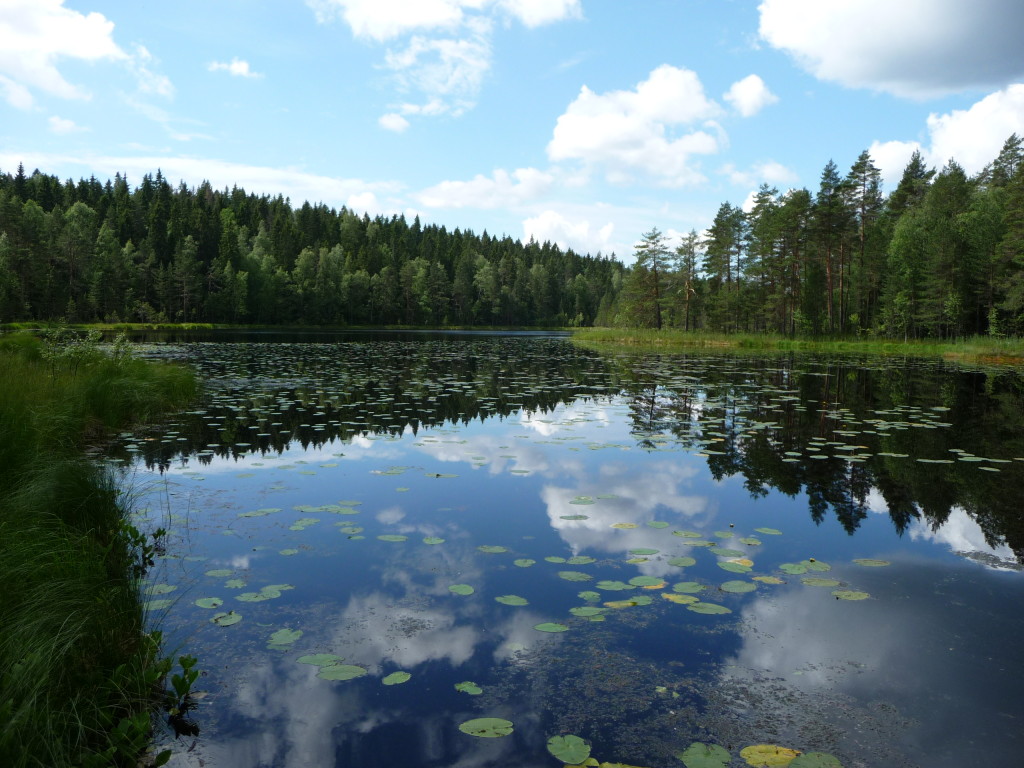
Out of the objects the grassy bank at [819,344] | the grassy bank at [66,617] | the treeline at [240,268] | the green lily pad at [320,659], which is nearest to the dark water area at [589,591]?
the green lily pad at [320,659]

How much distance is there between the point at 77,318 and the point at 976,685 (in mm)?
85716

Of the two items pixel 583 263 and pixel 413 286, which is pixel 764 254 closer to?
pixel 413 286

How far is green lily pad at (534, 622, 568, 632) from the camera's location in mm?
4445

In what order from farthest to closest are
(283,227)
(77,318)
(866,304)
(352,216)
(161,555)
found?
(352,216) < (283,227) < (77,318) < (866,304) < (161,555)

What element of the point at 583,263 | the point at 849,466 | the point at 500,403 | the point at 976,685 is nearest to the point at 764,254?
the point at 500,403

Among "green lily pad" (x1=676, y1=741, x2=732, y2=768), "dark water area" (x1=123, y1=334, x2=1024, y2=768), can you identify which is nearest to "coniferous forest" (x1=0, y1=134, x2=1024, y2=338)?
"dark water area" (x1=123, y1=334, x2=1024, y2=768)

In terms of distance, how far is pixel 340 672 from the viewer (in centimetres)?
387

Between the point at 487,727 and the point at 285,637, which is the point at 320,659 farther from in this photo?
the point at 487,727

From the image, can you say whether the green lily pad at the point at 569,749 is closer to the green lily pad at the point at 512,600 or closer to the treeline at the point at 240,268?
the green lily pad at the point at 512,600

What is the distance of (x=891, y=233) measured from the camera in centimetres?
6391

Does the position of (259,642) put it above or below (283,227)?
below

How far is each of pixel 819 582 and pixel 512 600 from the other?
8.77 feet

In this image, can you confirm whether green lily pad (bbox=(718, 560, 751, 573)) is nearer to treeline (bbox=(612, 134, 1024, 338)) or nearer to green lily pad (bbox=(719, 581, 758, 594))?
green lily pad (bbox=(719, 581, 758, 594))

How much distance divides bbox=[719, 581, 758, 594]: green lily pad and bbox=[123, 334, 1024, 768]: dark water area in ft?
0.08
